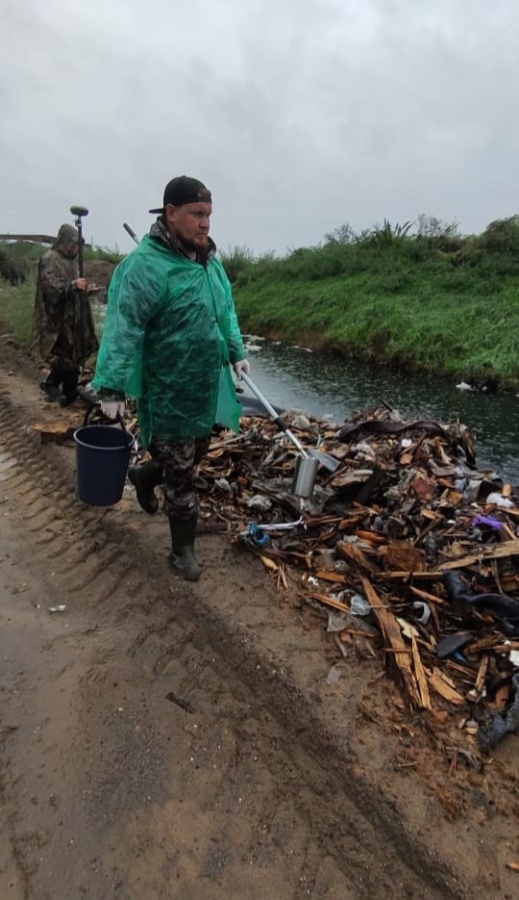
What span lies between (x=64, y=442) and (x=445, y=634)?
396 cm

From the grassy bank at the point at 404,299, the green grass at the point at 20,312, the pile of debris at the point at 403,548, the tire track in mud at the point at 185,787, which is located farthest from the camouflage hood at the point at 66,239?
the grassy bank at the point at 404,299

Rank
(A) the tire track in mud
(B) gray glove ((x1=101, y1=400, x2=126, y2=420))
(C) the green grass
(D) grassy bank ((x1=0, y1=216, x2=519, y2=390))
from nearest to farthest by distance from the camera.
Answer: (A) the tire track in mud
(B) gray glove ((x1=101, y1=400, x2=126, y2=420))
(C) the green grass
(D) grassy bank ((x1=0, y1=216, x2=519, y2=390))

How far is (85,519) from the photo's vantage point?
4098 mm

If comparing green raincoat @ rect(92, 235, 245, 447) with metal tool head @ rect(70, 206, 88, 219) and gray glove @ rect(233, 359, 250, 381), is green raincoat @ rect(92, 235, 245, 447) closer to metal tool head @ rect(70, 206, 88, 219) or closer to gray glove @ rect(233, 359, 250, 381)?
gray glove @ rect(233, 359, 250, 381)

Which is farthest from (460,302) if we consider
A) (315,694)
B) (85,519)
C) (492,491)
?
(315,694)

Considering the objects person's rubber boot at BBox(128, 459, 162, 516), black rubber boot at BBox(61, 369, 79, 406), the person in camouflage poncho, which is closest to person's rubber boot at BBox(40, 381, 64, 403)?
black rubber boot at BBox(61, 369, 79, 406)

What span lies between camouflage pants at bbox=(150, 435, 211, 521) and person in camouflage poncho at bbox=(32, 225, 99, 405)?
12.2 ft

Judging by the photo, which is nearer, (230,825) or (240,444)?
(230,825)

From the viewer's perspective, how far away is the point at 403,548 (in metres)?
3.31

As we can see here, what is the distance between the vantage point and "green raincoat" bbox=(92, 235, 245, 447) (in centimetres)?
270

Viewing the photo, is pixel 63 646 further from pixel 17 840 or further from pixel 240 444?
pixel 240 444

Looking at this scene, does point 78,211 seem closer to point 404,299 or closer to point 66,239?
point 66,239

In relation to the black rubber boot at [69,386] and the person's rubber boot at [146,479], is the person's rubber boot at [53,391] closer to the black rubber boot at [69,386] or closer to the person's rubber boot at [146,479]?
the black rubber boot at [69,386]

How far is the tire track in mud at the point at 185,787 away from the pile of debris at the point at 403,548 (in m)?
0.59
